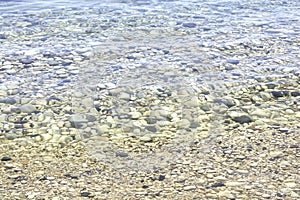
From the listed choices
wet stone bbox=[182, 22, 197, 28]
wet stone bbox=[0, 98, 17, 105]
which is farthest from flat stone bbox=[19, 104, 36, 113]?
wet stone bbox=[182, 22, 197, 28]

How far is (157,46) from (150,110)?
96.1 inches

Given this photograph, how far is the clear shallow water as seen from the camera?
5922mm

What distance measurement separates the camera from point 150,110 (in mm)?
5340

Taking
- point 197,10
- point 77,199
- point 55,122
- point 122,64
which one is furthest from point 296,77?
point 197,10

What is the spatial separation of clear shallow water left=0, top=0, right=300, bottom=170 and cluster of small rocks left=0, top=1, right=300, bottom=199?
1.1 inches

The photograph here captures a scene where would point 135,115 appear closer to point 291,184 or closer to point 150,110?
point 150,110

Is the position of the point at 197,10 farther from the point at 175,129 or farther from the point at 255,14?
the point at 175,129

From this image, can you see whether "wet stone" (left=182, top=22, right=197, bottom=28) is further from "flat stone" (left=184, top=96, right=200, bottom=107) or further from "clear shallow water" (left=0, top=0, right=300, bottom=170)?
"flat stone" (left=184, top=96, right=200, bottom=107)

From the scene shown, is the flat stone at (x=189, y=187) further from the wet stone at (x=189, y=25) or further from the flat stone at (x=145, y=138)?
the wet stone at (x=189, y=25)

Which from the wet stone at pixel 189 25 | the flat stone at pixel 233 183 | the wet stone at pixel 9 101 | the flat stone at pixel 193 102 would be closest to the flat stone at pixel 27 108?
the wet stone at pixel 9 101

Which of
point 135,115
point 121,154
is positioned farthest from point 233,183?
point 135,115

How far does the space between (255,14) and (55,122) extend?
6155mm

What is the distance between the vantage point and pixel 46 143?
460 cm

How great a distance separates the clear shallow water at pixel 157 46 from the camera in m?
5.92
